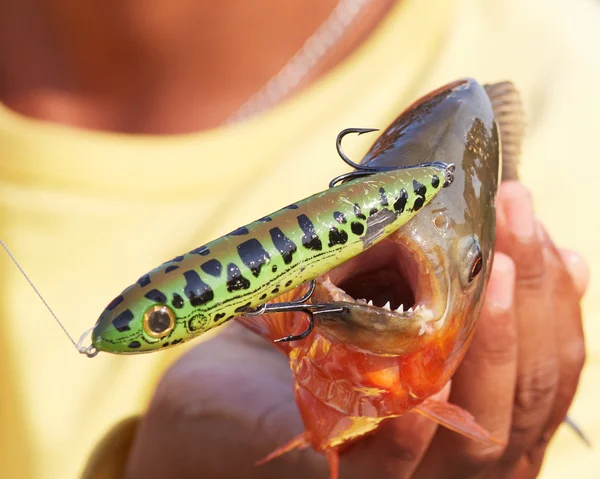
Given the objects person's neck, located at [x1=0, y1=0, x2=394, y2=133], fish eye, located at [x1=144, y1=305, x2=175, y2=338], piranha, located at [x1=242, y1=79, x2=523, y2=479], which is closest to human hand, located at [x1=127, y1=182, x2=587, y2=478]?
piranha, located at [x1=242, y1=79, x2=523, y2=479]

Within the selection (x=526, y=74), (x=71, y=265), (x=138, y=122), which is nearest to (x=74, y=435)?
(x=71, y=265)

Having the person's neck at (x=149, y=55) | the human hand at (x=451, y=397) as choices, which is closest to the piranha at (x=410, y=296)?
the human hand at (x=451, y=397)

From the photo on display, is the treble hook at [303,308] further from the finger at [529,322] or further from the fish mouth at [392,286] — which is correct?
the finger at [529,322]

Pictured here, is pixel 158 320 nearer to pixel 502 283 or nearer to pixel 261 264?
pixel 261 264

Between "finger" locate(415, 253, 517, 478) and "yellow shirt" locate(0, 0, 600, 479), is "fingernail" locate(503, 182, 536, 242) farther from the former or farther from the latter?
"yellow shirt" locate(0, 0, 600, 479)

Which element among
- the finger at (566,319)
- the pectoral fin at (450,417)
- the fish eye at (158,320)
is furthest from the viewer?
the finger at (566,319)

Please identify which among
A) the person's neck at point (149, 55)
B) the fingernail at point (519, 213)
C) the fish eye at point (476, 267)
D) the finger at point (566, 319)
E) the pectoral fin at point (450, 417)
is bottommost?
the finger at point (566, 319)

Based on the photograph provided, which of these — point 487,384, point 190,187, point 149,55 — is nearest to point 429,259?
point 487,384
